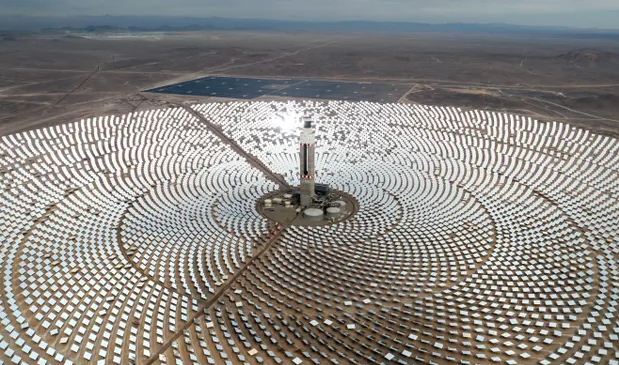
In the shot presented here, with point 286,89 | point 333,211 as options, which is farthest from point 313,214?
point 286,89

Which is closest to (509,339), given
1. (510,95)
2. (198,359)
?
(198,359)

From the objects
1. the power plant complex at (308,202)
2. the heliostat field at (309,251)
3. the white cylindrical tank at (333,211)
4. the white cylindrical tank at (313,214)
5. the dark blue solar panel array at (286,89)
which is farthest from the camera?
the dark blue solar panel array at (286,89)

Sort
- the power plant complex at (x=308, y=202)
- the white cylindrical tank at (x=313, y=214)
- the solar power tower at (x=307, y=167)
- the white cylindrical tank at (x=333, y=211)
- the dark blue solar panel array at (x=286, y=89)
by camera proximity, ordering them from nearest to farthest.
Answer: the white cylindrical tank at (x=313, y=214) → the power plant complex at (x=308, y=202) → the white cylindrical tank at (x=333, y=211) → the solar power tower at (x=307, y=167) → the dark blue solar panel array at (x=286, y=89)

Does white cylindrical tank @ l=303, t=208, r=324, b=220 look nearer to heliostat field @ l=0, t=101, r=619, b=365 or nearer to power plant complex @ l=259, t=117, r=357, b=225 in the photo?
power plant complex @ l=259, t=117, r=357, b=225

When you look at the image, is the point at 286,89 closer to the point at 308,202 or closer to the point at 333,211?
the point at 308,202

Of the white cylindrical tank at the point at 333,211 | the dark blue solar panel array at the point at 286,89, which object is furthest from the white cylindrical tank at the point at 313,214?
the dark blue solar panel array at the point at 286,89

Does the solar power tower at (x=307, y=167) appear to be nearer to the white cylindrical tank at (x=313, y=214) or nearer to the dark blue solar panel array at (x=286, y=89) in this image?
the white cylindrical tank at (x=313, y=214)
